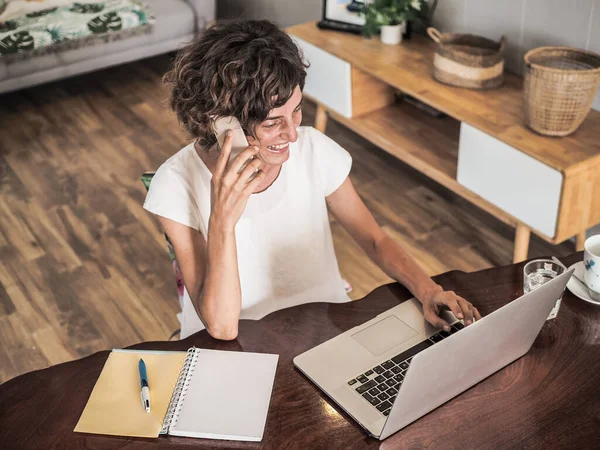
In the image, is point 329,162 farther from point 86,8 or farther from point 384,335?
point 86,8

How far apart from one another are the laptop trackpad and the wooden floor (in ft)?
4.18

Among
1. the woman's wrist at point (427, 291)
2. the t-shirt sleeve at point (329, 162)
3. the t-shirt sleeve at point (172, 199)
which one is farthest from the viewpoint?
the t-shirt sleeve at point (329, 162)

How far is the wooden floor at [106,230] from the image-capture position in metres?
2.64

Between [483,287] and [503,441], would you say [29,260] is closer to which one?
[483,287]

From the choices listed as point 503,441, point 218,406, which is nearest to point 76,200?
point 218,406

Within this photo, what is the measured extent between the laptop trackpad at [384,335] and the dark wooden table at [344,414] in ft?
0.12

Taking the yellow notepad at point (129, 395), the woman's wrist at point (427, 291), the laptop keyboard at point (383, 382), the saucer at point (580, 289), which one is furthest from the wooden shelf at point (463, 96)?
the yellow notepad at point (129, 395)

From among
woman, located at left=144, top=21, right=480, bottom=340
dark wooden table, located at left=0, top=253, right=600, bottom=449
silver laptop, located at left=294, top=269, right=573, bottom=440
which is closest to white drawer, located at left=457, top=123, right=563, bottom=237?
woman, located at left=144, top=21, right=480, bottom=340

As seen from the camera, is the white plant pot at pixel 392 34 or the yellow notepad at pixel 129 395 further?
the white plant pot at pixel 392 34

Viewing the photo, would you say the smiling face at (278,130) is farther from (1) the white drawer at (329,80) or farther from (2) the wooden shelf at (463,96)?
(1) the white drawer at (329,80)

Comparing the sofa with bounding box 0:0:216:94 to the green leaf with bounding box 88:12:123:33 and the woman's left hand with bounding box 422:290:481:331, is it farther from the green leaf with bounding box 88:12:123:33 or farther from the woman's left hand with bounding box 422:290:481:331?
the woman's left hand with bounding box 422:290:481:331

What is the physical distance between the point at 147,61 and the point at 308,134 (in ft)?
10.6

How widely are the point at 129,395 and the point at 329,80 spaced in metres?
2.21

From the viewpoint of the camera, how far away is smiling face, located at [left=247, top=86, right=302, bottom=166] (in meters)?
1.53
